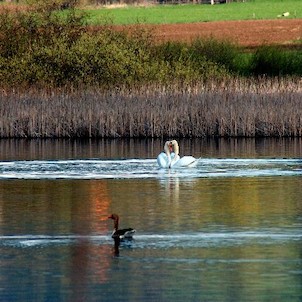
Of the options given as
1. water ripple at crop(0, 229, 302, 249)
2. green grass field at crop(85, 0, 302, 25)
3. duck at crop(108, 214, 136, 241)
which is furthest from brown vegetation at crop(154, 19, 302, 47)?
duck at crop(108, 214, 136, 241)

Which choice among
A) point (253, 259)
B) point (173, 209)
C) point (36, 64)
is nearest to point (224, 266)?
point (253, 259)

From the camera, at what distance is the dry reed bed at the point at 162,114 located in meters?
27.4

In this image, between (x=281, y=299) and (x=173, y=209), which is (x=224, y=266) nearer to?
(x=281, y=299)

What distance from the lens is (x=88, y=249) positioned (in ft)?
41.8

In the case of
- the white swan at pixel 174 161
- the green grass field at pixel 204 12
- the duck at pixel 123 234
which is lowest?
the duck at pixel 123 234

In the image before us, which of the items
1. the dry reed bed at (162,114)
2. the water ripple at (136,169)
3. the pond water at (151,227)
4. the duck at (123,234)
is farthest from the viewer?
the dry reed bed at (162,114)

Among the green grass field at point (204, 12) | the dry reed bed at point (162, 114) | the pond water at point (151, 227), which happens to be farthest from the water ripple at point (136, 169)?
the green grass field at point (204, 12)

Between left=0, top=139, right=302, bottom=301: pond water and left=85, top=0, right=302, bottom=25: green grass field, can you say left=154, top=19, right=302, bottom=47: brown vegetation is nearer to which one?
left=85, top=0, right=302, bottom=25: green grass field

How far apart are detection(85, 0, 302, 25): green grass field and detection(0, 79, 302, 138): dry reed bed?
41.0 m

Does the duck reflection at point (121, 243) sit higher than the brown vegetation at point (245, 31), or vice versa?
the brown vegetation at point (245, 31)

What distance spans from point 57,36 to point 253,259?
23.3 m

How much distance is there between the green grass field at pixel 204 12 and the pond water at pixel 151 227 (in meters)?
49.2

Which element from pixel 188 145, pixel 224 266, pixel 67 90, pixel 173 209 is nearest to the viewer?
pixel 224 266

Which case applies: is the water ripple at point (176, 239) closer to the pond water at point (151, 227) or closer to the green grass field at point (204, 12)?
the pond water at point (151, 227)
